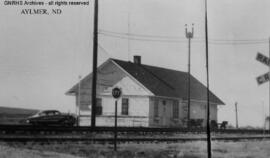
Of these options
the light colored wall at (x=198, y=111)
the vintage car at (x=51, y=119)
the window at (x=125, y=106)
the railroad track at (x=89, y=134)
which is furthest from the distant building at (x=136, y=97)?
the railroad track at (x=89, y=134)

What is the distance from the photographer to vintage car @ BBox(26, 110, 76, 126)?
111ft

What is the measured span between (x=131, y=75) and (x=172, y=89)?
5772 mm

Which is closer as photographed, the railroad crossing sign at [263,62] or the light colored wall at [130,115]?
the railroad crossing sign at [263,62]

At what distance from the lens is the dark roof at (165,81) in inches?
1561

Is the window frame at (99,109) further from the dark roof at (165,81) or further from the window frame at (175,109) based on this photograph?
the window frame at (175,109)

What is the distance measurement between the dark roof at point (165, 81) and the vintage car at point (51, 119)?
22.1ft

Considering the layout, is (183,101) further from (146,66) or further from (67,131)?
(67,131)

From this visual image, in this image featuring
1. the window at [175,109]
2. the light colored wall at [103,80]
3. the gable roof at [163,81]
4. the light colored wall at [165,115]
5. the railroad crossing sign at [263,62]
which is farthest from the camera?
the window at [175,109]

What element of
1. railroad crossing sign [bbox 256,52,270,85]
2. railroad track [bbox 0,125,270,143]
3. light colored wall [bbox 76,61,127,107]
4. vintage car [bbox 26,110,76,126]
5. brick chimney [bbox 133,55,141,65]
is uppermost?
brick chimney [bbox 133,55,141,65]

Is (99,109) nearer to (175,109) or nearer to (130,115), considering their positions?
(130,115)

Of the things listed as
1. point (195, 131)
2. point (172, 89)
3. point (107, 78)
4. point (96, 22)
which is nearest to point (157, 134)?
point (195, 131)

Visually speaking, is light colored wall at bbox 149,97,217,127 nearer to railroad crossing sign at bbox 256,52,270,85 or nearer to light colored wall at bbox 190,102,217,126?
light colored wall at bbox 190,102,217,126

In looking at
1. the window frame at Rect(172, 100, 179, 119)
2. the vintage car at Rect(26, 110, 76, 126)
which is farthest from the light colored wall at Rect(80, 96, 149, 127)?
the window frame at Rect(172, 100, 179, 119)

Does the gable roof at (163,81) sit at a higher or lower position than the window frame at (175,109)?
higher
